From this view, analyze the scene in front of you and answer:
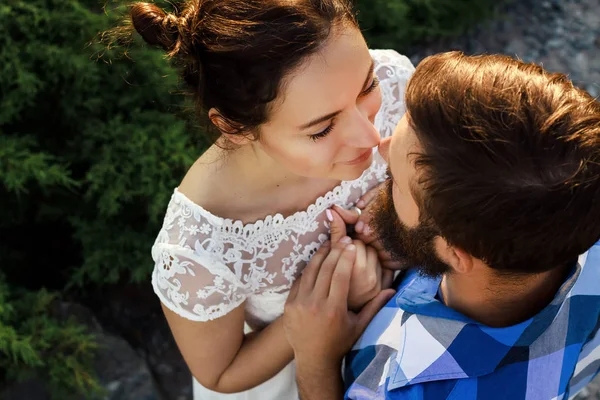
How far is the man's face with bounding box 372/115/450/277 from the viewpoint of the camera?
165 centimetres

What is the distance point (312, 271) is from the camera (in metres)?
2.24

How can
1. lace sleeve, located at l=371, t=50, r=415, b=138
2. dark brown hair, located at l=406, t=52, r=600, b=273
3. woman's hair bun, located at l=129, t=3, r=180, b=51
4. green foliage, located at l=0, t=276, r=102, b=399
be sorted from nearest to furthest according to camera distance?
dark brown hair, located at l=406, t=52, r=600, b=273 → woman's hair bun, located at l=129, t=3, r=180, b=51 → lace sleeve, located at l=371, t=50, r=415, b=138 → green foliage, located at l=0, t=276, r=102, b=399

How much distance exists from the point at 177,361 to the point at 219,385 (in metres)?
1.44

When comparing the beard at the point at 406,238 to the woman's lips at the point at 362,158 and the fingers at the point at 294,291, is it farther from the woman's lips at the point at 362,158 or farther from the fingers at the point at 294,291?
the fingers at the point at 294,291

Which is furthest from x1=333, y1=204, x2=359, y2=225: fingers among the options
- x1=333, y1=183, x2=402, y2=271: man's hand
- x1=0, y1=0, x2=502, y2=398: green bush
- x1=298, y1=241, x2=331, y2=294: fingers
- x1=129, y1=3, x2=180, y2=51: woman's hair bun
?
x1=0, y1=0, x2=502, y2=398: green bush

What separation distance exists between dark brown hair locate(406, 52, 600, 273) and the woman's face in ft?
1.17

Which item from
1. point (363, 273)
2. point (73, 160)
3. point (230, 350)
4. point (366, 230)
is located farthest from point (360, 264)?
point (73, 160)

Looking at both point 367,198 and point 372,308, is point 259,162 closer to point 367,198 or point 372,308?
point 367,198

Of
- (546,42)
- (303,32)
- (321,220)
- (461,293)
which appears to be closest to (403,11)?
(546,42)

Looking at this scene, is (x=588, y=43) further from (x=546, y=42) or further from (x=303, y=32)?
(x=303, y=32)

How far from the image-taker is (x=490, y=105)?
1456mm

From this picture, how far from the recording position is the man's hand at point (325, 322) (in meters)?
2.11

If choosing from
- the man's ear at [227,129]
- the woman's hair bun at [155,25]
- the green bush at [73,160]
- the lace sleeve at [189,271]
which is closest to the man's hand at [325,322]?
the lace sleeve at [189,271]

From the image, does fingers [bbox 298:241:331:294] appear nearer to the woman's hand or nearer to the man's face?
the woman's hand
